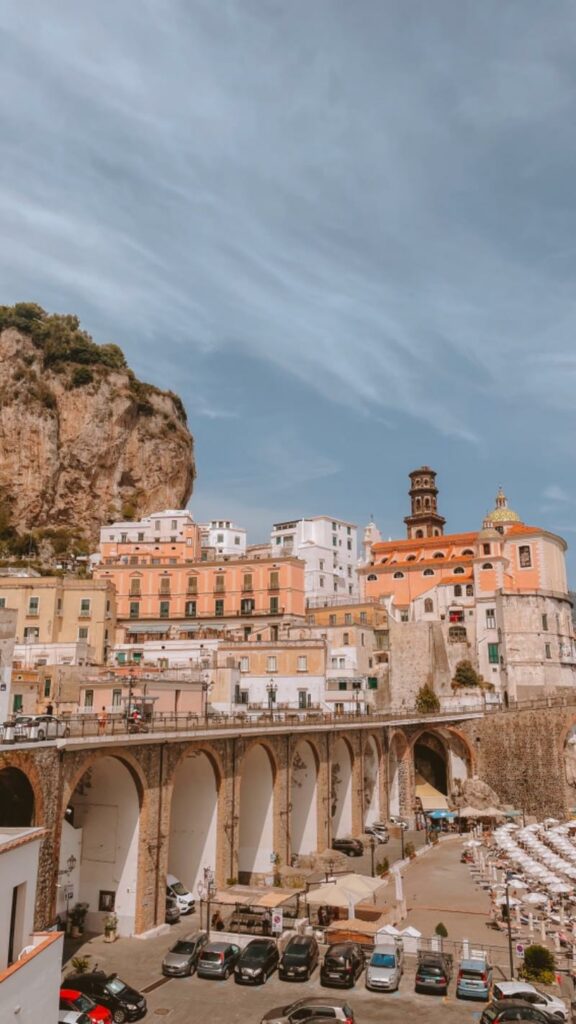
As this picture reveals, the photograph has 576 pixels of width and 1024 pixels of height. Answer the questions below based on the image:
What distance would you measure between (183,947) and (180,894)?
270 inches

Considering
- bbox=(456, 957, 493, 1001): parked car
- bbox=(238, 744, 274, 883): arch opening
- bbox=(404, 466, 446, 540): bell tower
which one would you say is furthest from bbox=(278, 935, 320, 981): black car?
bbox=(404, 466, 446, 540): bell tower

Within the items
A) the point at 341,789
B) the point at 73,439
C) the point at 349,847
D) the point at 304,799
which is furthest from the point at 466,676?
the point at 73,439

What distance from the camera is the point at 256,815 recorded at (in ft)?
128

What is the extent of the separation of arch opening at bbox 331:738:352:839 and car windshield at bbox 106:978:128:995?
1062 inches

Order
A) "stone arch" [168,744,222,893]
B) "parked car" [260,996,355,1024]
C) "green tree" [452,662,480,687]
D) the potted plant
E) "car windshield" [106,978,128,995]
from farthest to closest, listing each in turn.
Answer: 1. "green tree" [452,662,480,687]
2. "stone arch" [168,744,222,893]
3. the potted plant
4. "car windshield" [106,978,128,995]
5. "parked car" [260,996,355,1024]

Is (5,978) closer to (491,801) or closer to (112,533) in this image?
(491,801)

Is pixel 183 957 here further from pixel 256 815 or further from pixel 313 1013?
pixel 256 815

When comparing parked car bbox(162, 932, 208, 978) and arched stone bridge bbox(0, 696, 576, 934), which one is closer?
parked car bbox(162, 932, 208, 978)

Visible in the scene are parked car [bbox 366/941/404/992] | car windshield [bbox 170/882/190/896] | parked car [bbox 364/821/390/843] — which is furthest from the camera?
parked car [bbox 364/821/390/843]

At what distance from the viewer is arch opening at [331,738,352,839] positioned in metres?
48.2

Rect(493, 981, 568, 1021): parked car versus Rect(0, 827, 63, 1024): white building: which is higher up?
Rect(0, 827, 63, 1024): white building

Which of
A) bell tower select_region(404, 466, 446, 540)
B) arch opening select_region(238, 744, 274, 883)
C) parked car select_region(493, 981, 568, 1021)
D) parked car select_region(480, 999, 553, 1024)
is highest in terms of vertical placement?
bell tower select_region(404, 466, 446, 540)

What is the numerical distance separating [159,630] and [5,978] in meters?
60.2

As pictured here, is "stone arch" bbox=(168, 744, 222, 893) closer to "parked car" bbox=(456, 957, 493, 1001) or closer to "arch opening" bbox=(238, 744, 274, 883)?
"arch opening" bbox=(238, 744, 274, 883)
